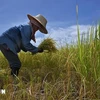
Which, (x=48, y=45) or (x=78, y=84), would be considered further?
(x=48, y=45)

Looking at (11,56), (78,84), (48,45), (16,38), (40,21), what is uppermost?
(40,21)

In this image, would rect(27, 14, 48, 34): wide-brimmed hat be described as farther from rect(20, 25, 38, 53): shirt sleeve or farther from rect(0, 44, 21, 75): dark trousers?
rect(0, 44, 21, 75): dark trousers

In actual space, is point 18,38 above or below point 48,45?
above

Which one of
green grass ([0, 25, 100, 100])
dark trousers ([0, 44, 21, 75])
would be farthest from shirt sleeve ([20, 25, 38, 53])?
green grass ([0, 25, 100, 100])

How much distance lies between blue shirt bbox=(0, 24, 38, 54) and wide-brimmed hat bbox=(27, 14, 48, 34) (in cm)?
22

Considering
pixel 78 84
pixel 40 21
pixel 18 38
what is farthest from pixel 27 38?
pixel 78 84

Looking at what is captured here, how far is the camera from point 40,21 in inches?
253

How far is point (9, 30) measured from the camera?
255 inches

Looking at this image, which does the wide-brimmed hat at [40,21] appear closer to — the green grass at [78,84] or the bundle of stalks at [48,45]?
the bundle of stalks at [48,45]

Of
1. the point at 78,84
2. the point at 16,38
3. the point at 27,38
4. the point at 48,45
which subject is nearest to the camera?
the point at 78,84

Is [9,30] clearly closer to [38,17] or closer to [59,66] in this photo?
[38,17]

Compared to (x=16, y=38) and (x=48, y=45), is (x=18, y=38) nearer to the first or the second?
(x=16, y=38)

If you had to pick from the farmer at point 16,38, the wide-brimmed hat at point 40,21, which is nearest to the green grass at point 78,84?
the farmer at point 16,38

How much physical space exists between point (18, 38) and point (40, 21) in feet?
1.65
